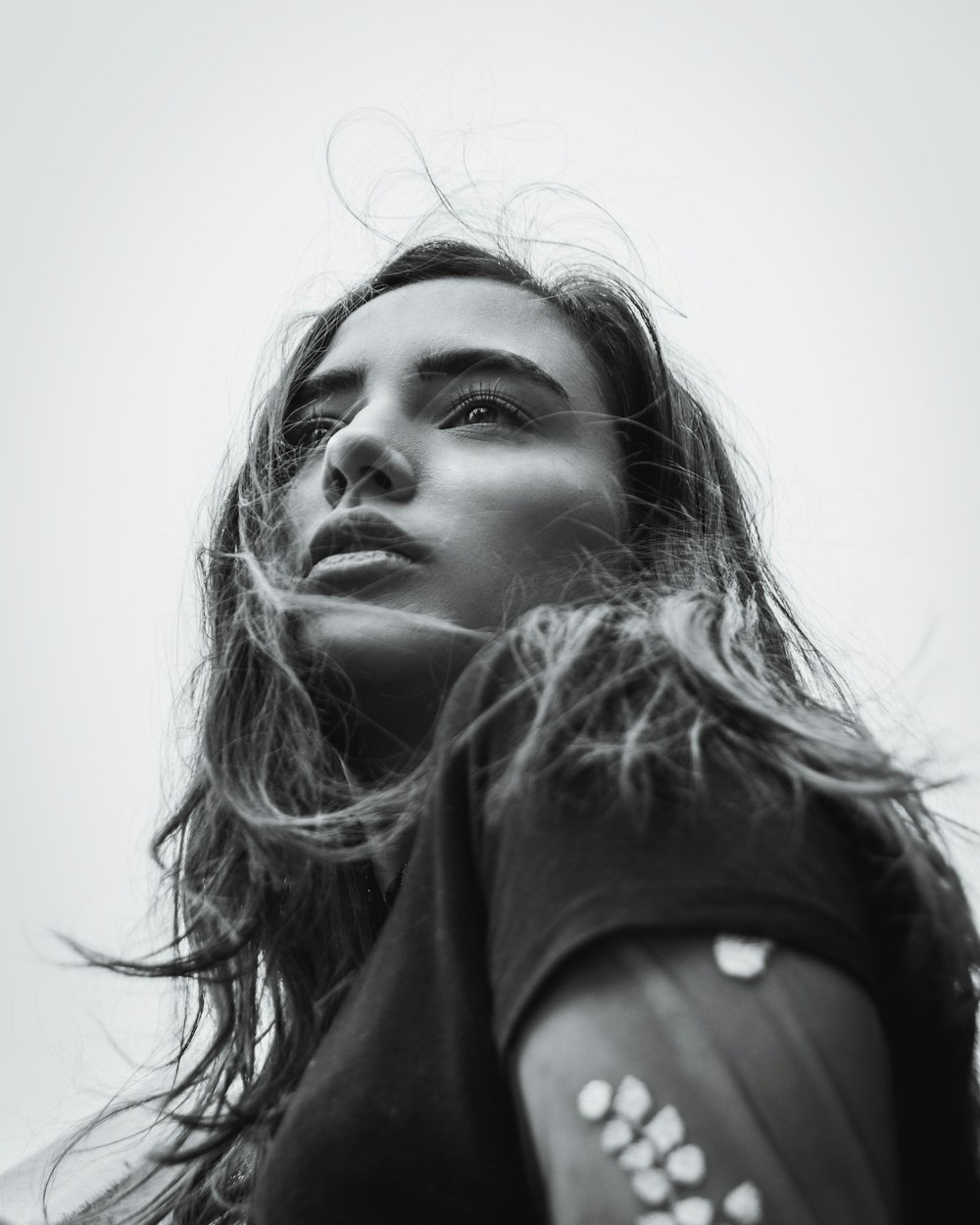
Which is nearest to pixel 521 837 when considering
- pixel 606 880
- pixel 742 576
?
pixel 606 880

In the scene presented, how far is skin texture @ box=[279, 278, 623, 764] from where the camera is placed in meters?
1.13

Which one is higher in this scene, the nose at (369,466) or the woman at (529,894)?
the nose at (369,466)

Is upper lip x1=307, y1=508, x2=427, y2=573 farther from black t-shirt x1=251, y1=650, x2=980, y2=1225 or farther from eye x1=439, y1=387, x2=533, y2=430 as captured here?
black t-shirt x1=251, y1=650, x2=980, y2=1225

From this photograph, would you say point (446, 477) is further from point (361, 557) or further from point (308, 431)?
point (308, 431)

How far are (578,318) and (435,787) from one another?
3.33 feet

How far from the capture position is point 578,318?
159 centimetres

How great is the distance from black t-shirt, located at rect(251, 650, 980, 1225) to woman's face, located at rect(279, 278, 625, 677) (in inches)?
16.5

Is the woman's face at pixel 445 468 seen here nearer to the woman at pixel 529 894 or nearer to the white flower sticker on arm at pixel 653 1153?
the woman at pixel 529 894

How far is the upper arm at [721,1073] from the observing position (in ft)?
1.86

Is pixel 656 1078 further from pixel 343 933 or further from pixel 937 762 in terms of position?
pixel 343 933

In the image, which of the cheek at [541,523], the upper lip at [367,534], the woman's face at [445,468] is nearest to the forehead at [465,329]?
the woman's face at [445,468]

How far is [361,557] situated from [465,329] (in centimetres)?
45

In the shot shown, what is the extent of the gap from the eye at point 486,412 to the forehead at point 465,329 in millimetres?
90

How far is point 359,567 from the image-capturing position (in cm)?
114
